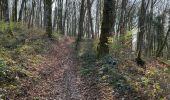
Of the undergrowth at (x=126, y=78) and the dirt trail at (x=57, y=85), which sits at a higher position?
the undergrowth at (x=126, y=78)

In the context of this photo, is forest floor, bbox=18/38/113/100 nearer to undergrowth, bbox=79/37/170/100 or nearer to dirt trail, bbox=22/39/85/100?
dirt trail, bbox=22/39/85/100

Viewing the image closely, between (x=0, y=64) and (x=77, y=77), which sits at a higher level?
(x=0, y=64)

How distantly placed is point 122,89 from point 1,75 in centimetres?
458

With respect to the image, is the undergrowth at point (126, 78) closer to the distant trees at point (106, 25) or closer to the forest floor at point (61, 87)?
the distant trees at point (106, 25)

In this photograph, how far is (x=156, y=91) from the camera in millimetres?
9273

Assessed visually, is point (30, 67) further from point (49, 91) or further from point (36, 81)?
point (49, 91)

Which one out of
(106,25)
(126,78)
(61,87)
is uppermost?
(106,25)

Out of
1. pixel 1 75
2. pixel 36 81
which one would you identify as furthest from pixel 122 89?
pixel 1 75

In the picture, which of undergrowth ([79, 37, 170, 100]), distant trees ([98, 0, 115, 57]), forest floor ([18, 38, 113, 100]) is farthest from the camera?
A: distant trees ([98, 0, 115, 57])

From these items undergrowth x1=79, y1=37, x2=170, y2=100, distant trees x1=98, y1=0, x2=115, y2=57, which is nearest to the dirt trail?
undergrowth x1=79, y1=37, x2=170, y2=100

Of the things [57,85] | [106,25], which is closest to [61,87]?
[57,85]

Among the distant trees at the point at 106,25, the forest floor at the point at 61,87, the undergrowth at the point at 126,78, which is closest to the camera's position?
the undergrowth at the point at 126,78

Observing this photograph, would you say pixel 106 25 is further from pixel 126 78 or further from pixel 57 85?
pixel 57 85

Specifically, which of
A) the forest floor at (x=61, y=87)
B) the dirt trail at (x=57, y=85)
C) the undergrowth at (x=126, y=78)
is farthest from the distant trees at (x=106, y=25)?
the forest floor at (x=61, y=87)
